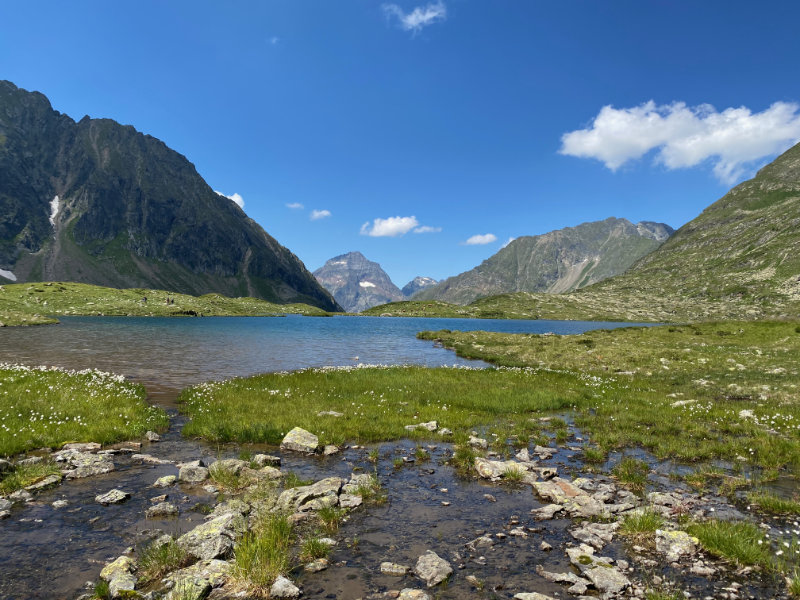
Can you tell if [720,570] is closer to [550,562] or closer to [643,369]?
[550,562]

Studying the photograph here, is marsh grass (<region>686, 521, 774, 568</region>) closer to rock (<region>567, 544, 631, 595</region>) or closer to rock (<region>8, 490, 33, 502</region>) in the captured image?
rock (<region>567, 544, 631, 595</region>)

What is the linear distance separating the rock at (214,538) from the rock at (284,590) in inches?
69.6

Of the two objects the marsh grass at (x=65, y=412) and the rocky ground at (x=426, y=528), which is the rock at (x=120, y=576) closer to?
the rocky ground at (x=426, y=528)

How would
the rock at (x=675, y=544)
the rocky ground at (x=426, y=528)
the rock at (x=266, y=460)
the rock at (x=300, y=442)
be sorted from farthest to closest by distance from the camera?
1. the rock at (x=300, y=442)
2. the rock at (x=266, y=460)
3. the rock at (x=675, y=544)
4. the rocky ground at (x=426, y=528)

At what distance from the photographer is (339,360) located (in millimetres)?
47031

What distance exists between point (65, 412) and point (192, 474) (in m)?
10.4

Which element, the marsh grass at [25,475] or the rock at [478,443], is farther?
the rock at [478,443]

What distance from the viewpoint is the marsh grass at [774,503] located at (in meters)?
10.2

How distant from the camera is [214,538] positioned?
27.3 feet

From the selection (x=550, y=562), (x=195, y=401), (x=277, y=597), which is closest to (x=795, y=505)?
(x=550, y=562)

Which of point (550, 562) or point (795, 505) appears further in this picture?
point (795, 505)

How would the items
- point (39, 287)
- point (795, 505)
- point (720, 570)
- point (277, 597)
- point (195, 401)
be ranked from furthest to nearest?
1. point (39, 287)
2. point (195, 401)
3. point (795, 505)
4. point (720, 570)
5. point (277, 597)

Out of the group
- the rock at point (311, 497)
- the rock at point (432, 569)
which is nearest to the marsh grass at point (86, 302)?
the rock at point (311, 497)

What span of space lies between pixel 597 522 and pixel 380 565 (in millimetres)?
5830
